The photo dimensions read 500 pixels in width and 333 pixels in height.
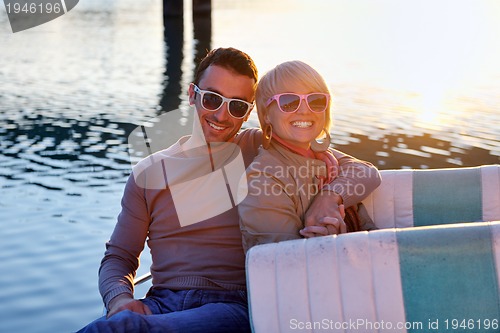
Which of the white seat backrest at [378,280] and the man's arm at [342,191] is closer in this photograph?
the white seat backrest at [378,280]

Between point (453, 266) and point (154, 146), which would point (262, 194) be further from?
point (154, 146)

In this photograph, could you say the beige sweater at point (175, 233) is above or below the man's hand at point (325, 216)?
below

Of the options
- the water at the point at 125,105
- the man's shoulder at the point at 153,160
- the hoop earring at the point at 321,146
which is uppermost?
the hoop earring at the point at 321,146

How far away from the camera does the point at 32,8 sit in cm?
3503

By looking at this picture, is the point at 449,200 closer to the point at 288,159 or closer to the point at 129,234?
the point at 288,159

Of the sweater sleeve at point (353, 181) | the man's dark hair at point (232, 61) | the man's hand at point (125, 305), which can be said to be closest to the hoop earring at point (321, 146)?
the sweater sleeve at point (353, 181)

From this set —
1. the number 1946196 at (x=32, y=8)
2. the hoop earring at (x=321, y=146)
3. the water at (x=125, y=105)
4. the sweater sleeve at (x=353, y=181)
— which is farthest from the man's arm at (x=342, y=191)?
the number 1946196 at (x=32, y=8)

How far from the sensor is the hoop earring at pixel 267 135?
305 centimetres

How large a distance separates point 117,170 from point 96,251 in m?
2.42

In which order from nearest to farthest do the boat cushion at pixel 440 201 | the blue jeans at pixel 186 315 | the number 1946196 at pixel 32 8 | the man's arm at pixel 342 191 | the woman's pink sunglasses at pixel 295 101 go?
the blue jeans at pixel 186 315 < the man's arm at pixel 342 191 < the woman's pink sunglasses at pixel 295 101 < the boat cushion at pixel 440 201 < the number 1946196 at pixel 32 8

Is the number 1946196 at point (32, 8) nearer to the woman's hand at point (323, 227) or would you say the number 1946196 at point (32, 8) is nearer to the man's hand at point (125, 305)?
the man's hand at point (125, 305)

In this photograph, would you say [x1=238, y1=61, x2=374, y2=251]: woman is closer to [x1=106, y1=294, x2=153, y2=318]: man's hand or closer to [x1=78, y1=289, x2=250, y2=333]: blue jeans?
[x1=78, y1=289, x2=250, y2=333]: blue jeans

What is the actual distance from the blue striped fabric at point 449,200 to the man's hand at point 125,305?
3.66ft

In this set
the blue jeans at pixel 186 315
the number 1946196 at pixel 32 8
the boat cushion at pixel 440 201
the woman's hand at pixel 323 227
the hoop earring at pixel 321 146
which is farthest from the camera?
the number 1946196 at pixel 32 8
